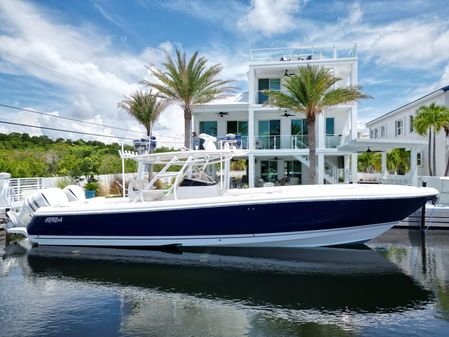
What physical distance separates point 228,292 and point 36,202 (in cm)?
639

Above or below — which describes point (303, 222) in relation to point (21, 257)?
above

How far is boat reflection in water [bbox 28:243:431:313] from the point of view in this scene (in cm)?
618

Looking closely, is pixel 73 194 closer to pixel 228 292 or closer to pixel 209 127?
pixel 228 292

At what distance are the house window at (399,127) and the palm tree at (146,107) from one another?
17765mm

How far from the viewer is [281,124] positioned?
897 inches

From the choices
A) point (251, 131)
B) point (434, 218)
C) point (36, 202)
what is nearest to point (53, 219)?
point (36, 202)

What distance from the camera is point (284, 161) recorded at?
23531mm

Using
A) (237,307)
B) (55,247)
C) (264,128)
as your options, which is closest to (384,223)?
(237,307)

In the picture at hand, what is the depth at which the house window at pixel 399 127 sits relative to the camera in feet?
88.1

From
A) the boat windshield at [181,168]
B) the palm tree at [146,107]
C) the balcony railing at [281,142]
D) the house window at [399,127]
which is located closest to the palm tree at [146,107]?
the palm tree at [146,107]

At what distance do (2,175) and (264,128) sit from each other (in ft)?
48.3

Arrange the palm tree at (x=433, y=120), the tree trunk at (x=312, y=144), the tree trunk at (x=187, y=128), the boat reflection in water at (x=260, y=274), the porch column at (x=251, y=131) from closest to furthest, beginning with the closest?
the boat reflection in water at (x=260, y=274)
the tree trunk at (x=312, y=144)
the tree trunk at (x=187, y=128)
the palm tree at (x=433, y=120)
the porch column at (x=251, y=131)

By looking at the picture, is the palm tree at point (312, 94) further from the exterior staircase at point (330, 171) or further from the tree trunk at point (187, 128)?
the tree trunk at point (187, 128)

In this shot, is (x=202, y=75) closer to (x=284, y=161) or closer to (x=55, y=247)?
(x=284, y=161)
